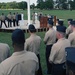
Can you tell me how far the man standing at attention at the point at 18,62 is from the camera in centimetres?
392

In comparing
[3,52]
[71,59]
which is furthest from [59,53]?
[71,59]

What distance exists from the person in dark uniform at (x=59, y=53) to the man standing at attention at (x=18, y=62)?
2.23m

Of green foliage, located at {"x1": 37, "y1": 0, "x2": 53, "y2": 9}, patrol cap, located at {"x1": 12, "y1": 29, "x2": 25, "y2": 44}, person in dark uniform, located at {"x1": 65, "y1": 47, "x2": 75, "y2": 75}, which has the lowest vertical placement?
green foliage, located at {"x1": 37, "y1": 0, "x2": 53, "y2": 9}

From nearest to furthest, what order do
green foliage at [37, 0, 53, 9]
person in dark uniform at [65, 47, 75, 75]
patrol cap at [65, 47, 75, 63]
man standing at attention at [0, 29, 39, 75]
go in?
man standing at attention at [0, 29, 39, 75], person in dark uniform at [65, 47, 75, 75], patrol cap at [65, 47, 75, 63], green foliage at [37, 0, 53, 9]

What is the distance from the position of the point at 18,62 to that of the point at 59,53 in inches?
98.7

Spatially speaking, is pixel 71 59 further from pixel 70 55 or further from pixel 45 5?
pixel 45 5

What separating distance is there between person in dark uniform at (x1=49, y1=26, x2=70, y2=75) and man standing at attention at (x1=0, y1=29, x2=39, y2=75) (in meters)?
2.23

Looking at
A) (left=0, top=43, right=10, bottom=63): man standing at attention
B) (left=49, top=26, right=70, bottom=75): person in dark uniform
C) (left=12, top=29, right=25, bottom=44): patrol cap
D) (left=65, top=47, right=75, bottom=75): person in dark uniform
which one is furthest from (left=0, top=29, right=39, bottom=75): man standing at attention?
(left=49, top=26, right=70, bottom=75): person in dark uniform

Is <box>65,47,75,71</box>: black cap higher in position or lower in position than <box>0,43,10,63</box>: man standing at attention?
higher

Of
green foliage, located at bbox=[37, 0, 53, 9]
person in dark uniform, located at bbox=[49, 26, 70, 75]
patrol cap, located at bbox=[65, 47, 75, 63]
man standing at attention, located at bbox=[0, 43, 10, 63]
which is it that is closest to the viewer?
patrol cap, located at bbox=[65, 47, 75, 63]

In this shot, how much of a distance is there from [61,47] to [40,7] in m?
104

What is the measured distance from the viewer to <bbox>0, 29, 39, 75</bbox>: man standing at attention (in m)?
3.92

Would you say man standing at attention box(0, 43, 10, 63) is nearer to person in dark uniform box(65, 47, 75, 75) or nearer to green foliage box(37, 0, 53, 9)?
person in dark uniform box(65, 47, 75, 75)

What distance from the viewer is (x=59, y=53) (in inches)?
251
